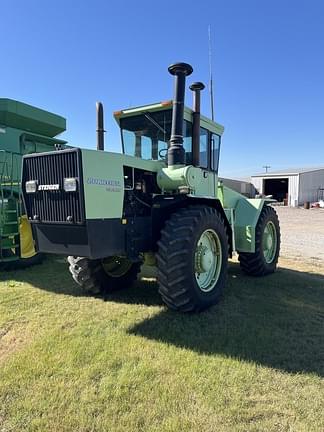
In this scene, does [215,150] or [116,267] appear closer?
[116,267]

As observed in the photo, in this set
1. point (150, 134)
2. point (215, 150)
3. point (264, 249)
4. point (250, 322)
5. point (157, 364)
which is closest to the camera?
point (157, 364)

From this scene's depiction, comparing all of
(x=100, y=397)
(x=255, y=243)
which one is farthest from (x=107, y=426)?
(x=255, y=243)

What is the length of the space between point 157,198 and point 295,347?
8.10 ft

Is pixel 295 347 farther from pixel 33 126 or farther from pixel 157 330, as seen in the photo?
pixel 33 126

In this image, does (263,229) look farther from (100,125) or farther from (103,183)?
(103,183)

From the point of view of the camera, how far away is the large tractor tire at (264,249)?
7.08m

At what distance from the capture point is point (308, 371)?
11.1ft

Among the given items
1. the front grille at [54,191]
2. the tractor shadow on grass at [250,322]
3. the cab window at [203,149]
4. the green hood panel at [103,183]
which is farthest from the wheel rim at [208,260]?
the front grille at [54,191]

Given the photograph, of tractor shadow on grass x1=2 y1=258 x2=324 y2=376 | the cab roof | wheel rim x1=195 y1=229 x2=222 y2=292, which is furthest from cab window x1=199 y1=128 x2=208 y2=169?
tractor shadow on grass x1=2 y1=258 x2=324 y2=376

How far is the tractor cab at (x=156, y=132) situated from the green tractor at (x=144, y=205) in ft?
0.05

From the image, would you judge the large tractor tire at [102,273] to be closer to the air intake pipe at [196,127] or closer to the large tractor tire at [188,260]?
the large tractor tire at [188,260]

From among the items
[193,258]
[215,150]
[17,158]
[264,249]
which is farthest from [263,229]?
[17,158]

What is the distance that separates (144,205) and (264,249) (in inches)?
145

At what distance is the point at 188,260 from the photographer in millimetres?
4430
